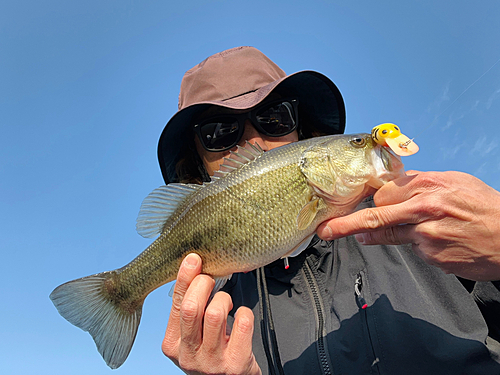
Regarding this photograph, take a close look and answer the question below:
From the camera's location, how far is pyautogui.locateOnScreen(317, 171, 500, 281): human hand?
5.16 ft

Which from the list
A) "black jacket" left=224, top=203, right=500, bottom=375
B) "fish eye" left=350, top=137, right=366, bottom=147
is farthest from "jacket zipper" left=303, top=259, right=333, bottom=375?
"fish eye" left=350, top=137, right=366, bottom=147

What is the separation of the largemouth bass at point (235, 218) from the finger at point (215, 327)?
0.22 metres

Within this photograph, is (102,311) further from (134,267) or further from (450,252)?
(450,252)

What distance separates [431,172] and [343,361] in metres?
1.70

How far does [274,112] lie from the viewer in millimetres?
3398

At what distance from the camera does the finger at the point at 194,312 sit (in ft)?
6.82

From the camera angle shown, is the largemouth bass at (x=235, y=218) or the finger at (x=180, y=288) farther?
the finger at (x=180, y=288)

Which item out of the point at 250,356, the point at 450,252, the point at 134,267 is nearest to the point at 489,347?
the point at 450,252

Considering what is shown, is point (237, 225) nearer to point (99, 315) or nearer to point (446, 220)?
point (446, 220)

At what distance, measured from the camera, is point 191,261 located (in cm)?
218

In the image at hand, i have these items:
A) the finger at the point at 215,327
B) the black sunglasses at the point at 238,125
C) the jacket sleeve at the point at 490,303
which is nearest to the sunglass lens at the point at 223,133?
the black sunglasses at the point at 238,125

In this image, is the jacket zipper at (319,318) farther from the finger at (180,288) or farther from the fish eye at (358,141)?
the fish eye at (358,141)

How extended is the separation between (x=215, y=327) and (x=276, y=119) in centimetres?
226

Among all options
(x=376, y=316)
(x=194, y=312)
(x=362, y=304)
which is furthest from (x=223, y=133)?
(x=376, y=316)
